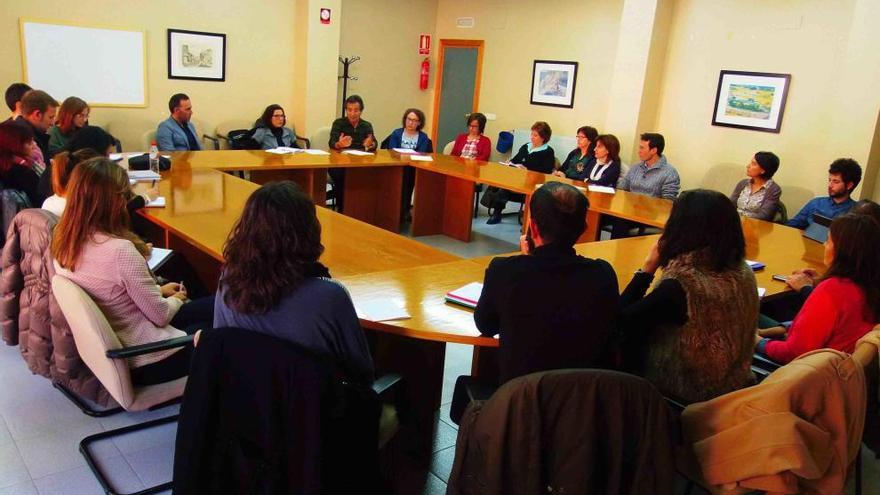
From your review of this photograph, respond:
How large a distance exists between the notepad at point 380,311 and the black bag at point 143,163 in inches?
115

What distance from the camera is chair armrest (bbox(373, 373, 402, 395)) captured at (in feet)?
6.19

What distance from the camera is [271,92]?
7688 mm

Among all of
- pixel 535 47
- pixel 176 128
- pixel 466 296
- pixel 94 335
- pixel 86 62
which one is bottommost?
pixel 94 335

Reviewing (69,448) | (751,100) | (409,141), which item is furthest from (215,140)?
(751,100)

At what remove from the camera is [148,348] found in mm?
2014

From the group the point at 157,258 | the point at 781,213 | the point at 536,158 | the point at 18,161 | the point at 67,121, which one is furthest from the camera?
the point at 536,158

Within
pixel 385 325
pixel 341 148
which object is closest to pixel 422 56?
pixel 341 148

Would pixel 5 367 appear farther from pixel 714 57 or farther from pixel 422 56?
pixel 422 56

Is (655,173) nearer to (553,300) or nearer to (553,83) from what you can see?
(553,83)

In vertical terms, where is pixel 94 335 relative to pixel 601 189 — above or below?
below

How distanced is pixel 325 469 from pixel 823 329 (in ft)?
5.54

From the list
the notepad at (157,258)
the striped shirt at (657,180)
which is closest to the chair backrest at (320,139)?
the striped shirt at (657,180)

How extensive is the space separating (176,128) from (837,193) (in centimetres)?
504

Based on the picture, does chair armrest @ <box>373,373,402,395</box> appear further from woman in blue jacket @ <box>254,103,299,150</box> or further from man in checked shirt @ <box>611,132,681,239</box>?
woman in blue jacket @ <box>254,103,299,150</box>
